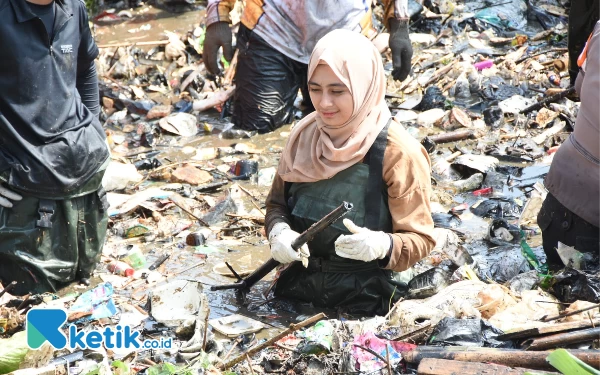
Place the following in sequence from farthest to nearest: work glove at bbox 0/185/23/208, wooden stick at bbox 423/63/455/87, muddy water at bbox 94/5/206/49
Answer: muddy water at bbox 94/5/206/49, wooden stick at bbox 423/63/455/87, work glove at bbox 0/185/23/208

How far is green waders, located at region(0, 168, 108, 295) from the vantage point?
4.84 m

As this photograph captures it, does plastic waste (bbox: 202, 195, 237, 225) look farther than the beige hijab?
Yes

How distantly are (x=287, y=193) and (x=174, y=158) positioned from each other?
2933 millimetres

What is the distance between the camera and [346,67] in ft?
14.1

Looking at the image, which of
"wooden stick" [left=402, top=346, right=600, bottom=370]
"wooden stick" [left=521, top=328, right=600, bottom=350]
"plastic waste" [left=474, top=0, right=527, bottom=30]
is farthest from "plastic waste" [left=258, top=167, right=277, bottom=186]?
"plastic waste" [left=474, top=0, right=527, bottom=30]

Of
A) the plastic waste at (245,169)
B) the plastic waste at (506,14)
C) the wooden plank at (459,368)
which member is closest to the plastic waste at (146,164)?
the plastic waste at (245,169)

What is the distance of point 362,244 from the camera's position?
13.9 ft

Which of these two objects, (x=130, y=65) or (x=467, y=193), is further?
(x=130, y=65)

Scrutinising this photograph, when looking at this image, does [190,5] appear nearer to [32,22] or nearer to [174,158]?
[174,158]

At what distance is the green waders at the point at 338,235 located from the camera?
4.44 metres

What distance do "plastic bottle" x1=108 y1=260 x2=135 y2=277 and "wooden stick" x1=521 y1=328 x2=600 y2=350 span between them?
2.74 metres

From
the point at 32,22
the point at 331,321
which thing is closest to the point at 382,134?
the point at 331,321

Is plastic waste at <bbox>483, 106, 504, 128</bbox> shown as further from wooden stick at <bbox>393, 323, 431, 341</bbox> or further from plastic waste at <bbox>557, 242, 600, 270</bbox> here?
wooden stick at <bbox>393, 323, 431, 341</bbox>

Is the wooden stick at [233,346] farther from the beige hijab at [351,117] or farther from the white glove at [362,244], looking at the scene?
the beige hijab at [351,117]
